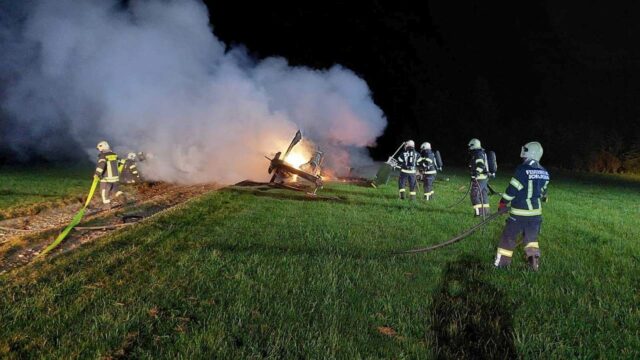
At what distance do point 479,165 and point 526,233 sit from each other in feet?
18.7

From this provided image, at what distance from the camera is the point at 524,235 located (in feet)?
25.0

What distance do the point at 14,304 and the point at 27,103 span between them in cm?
2704

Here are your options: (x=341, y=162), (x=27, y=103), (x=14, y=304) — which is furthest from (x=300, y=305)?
(x=27, y=103)

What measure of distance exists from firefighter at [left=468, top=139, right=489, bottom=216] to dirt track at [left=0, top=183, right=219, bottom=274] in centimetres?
904

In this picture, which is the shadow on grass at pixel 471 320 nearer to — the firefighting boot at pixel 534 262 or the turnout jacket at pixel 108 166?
the firefighting boot at pixel 534 262

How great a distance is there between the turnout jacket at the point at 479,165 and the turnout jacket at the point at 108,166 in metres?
10.3

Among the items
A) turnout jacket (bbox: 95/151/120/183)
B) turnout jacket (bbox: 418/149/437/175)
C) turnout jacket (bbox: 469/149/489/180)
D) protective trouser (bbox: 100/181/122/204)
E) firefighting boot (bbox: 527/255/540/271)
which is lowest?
firefighting boot (bbox: 527/255/540/271)

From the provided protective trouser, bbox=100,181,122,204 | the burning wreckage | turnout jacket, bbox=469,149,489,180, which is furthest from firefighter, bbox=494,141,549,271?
protective trouser, bbox=100,181,122,204

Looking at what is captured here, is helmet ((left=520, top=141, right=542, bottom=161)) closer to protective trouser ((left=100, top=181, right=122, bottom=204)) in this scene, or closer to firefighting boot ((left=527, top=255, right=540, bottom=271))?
firefighting boot ((left=527, top=255, right=540, bottom=271))

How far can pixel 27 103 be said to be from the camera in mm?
27750

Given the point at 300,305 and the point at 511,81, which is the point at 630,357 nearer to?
the point at 300,305

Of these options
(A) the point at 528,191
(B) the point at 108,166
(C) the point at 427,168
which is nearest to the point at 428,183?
(C) the point at 427,168

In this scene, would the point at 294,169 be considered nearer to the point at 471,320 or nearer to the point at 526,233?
the point at 526,233

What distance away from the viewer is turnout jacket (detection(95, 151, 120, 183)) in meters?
13.0
